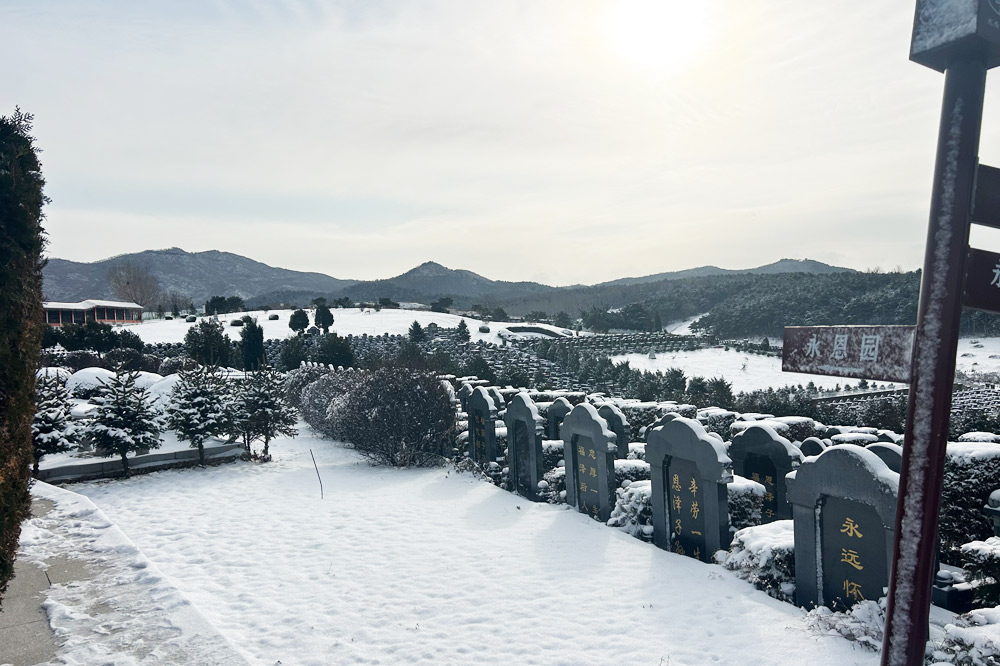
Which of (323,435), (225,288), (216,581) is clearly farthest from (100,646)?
(225,288)

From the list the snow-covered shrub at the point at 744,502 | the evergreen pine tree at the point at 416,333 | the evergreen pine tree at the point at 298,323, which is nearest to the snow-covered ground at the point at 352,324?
the evergreen pine tree at the point at 298,323

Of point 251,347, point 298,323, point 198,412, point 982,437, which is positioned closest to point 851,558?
point 982,437

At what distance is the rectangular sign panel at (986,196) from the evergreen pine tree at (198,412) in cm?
1435

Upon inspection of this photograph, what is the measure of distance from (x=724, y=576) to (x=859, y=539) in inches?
59.1

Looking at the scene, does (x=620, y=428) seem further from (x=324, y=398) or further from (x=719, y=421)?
(x=324, y=398)

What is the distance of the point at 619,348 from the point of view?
3928cm

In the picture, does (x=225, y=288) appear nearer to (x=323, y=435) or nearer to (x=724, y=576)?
(x=323, y=435)

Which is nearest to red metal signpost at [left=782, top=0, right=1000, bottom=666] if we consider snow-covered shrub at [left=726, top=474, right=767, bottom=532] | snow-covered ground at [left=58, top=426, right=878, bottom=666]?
snow-covered ground at [left=58, top=426, right=878, bottom=666]

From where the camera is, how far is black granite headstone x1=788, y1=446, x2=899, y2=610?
17.4ft

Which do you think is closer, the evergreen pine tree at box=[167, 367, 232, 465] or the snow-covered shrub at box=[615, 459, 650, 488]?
the snow-covered shrub at box=[615, 459, 650, 488]

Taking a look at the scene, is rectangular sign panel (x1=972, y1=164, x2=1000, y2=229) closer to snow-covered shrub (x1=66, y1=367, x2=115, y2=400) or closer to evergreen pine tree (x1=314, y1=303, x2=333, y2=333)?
snow-covered shrub (x1=66, y1=367, x2=115, y2=400)

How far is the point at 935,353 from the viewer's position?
2369 mm

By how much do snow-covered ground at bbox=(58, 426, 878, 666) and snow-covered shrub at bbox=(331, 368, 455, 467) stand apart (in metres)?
2.87

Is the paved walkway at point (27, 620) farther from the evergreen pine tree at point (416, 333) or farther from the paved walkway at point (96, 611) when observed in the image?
the evergreen pine tree at point (416, 333)
